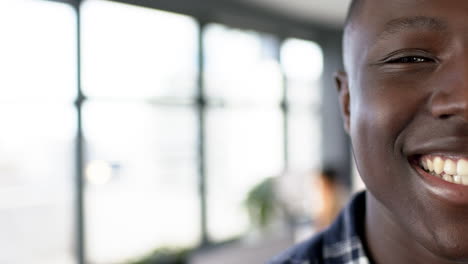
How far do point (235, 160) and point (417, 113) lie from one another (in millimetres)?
3945

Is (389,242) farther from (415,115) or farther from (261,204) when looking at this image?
(261,204)

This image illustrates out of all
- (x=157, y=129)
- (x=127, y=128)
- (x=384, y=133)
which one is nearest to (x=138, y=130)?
(x=127, y=128)

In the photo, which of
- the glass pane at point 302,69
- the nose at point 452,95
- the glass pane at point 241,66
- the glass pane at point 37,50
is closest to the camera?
the nose at point 452,95

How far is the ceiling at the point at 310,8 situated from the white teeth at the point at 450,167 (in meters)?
4.01

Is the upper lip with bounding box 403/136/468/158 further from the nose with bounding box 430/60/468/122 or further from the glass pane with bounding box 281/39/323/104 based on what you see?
the glass pane with bounding box 281/39/323/104

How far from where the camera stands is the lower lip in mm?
611

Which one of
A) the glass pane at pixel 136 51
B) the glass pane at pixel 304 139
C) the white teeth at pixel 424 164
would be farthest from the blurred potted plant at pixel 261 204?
the white teeth at pixel 424 164

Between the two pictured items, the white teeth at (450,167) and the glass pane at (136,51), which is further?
the glass pane at (136,51)

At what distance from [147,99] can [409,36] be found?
317 cm

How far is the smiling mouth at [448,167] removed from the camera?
2.02 ft

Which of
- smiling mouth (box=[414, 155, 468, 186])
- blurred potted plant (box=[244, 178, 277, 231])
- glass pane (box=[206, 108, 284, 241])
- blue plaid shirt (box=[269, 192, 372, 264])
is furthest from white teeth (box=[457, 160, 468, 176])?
blurred potted plant (box=[244, 178, 277, 231])

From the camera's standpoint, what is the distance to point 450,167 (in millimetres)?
623

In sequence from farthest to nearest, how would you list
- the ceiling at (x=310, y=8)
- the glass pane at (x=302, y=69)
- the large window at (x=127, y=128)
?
the glass pane at (x=302, y=69), the ceiling at (x=310, y=8), the large window at (x=127, y=128)

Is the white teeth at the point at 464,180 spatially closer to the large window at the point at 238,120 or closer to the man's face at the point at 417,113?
the man's face at the point at 417,113
